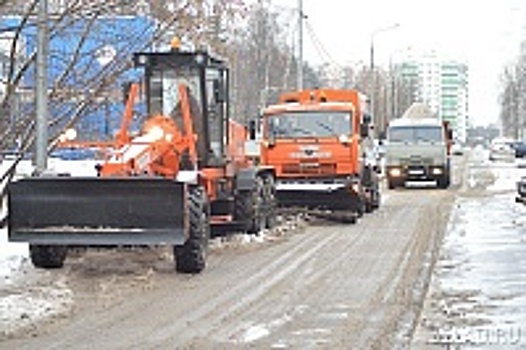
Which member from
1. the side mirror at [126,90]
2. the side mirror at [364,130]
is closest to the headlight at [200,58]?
the side mirror at [126,90]

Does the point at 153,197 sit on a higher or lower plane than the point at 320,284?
higher

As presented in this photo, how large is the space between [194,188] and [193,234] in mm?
755

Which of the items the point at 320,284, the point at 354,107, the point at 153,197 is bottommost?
the point at 320,284

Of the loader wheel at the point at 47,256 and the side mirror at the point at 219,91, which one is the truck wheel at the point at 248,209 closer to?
the side mirror at the point at 219,91

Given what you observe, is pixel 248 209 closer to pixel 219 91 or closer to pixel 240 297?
pixel 219 91

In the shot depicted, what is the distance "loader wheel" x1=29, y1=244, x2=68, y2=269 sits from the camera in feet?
43.0

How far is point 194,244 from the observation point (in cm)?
1291

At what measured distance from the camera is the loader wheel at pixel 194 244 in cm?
1295

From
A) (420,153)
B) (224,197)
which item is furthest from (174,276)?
(420,153)

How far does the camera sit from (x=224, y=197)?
16.0 metres

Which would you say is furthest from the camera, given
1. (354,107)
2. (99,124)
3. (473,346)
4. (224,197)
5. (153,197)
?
(354,107)

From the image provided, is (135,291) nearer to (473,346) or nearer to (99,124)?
(473,346)

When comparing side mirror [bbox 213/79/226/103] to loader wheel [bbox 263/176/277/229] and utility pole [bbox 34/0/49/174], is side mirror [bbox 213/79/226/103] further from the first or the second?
loader wheel [bbox 263/176/277/229]

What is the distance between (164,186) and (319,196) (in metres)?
8.57
